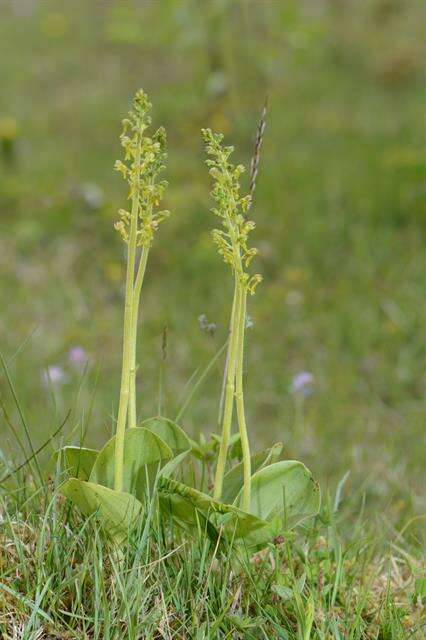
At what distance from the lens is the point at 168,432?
168 centimetres

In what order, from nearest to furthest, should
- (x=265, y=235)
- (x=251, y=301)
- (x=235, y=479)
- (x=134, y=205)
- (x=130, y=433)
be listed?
(x=134, y=205) < (x=130, y=433) < (x=235, y=479) < (x=251, y=301) < (x=265, y=235)

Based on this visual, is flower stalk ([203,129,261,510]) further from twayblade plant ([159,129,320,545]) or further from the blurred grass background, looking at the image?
the blurred grass background

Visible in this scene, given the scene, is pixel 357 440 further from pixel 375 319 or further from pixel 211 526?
pixel 211 526

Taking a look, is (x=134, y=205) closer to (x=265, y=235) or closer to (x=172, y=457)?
(x=172, y=457)

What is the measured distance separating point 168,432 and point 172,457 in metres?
0.12

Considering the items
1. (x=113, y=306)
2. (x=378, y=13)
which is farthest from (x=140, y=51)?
(x=113, y=306)

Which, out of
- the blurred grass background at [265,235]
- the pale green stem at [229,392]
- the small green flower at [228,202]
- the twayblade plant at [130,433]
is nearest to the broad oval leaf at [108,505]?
the twayblade plant at [130,433]

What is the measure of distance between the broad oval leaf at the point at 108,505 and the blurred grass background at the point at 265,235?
3.02 feet

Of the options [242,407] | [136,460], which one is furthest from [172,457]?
[242,407]

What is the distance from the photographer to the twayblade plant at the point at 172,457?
1442 mm

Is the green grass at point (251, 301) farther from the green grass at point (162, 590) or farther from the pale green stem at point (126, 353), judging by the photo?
the pale green stem at point (126, 353)

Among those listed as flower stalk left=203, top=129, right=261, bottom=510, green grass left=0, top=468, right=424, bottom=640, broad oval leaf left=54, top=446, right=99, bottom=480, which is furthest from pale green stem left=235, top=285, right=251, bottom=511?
broad oval leaf left=54, top=446, right=99, bottom=480

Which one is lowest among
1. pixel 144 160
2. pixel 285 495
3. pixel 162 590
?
pixel 162 590

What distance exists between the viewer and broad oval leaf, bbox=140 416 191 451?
166cm
